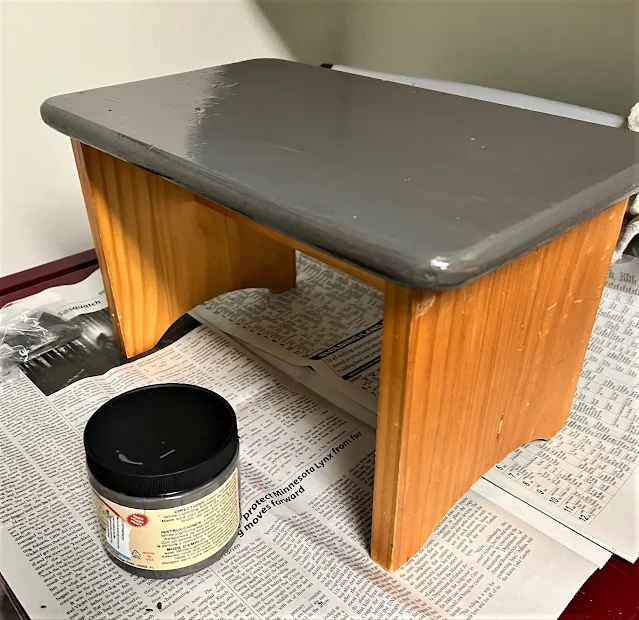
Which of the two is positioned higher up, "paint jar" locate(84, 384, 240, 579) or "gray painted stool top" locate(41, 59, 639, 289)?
"gray painted stool top" locate(41, 59, 639, 289)

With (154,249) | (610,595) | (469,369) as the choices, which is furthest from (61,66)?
(610,595)

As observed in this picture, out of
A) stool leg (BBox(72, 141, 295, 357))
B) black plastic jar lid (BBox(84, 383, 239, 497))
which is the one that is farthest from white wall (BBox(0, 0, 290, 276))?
black plastic jar lid (BBox(84, 383, 239, 497))

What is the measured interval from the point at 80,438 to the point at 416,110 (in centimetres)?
43

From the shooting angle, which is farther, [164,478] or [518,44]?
[518,44]

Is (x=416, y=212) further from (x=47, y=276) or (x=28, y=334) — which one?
(x=47, y=276)

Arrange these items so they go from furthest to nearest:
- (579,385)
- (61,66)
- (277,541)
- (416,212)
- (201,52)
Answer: (201,52) → (61,66) → (579,385) → (277,541) → (416,212)

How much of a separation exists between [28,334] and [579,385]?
24.1 inches

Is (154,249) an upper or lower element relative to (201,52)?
lower

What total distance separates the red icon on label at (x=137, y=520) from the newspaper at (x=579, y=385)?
0.85 ft

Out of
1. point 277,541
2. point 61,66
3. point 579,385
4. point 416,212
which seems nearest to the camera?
point 416,212

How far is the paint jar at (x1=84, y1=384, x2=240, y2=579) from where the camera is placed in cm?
42

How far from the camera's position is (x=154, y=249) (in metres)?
0.70

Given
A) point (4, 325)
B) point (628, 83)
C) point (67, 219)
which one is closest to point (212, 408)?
Result: point (4, 325)

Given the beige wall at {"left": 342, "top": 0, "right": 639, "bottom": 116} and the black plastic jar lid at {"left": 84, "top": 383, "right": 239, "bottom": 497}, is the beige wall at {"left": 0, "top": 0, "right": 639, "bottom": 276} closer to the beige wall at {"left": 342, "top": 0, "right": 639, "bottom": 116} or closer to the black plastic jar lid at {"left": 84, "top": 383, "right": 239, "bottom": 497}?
the beige wall at {"left": 342, "top": 0, "right": 639, "bottom": 116}
